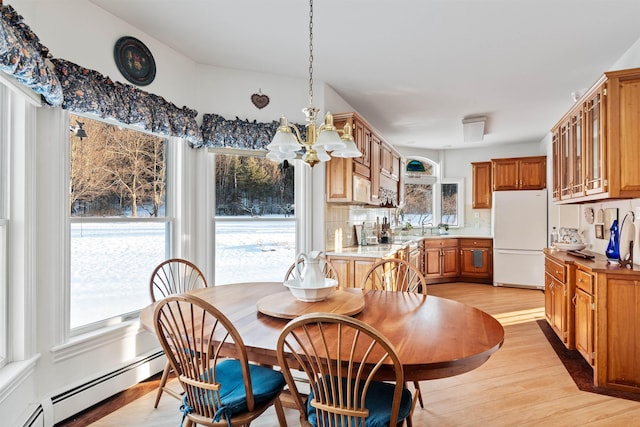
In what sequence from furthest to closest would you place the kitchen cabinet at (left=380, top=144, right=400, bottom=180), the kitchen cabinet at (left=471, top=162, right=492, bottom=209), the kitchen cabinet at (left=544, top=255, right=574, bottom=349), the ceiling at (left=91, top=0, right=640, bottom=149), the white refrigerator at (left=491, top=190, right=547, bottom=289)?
the kitchen cabinet at (left=471, top=162, right=492, bottom=209) → the white refrigerator at (left=491, top=190, right=547, bottom=289) → the kitchen cabinet at (left=380, top=144, right=400, bottom=180) → the kitchen cabinet at (left=544, top=255, right=574, bottom=349) → the ceiling at (left=91, top=0, right=640, bottom=149)

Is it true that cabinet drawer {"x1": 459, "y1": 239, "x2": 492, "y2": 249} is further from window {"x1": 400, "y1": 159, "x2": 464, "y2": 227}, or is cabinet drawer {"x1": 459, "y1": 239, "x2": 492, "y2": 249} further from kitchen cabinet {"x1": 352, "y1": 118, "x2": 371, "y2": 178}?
kitchen cabinet {"x1": 352, "y1": 118, "x2": 371, "y2": 178}

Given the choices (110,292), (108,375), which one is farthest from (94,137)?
(108,375)

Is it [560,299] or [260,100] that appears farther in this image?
[260,100]

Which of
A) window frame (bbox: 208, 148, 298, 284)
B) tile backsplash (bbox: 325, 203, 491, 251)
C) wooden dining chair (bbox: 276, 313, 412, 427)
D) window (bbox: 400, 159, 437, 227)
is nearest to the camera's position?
wooden dining chair (bbox: 276, 313, 412, 427)

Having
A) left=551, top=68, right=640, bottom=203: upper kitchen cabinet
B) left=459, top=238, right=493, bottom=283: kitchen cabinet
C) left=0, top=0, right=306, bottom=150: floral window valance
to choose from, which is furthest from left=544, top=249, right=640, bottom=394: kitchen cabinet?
left=459, top=238, right=493, bottom=283: kitchen cabinet

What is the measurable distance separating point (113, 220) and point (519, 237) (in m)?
5.76

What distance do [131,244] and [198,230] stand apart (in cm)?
61

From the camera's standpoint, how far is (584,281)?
2.83 meters

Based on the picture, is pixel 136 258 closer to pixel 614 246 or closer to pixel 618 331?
pixel 618 331

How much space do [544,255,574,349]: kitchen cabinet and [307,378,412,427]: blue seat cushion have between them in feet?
7.63

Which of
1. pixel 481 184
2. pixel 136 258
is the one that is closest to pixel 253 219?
pixel 136 258

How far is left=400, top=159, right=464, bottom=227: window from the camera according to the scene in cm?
718

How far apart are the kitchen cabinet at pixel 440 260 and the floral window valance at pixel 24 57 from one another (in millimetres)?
5619

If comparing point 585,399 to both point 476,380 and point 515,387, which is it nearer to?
point 515,387
